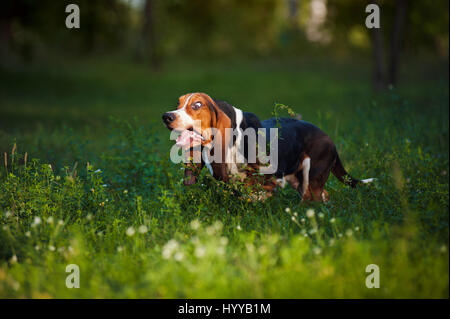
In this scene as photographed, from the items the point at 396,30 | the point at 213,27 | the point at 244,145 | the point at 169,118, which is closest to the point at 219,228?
the point at 244,145

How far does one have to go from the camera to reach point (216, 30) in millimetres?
29281

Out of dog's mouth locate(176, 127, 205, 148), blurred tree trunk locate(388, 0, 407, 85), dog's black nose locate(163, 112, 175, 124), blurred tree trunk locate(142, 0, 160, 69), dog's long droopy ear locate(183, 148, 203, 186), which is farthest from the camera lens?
blurred tree trunk locate(142, 0, 160, 69)

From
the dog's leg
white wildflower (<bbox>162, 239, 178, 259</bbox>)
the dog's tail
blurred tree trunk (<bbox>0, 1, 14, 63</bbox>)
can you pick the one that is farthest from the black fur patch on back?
blurred tree trunk (<bbox>0, 1, 14, 63</bbox>)

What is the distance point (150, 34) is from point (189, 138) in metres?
19.0

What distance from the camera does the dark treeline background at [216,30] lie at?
20125mm

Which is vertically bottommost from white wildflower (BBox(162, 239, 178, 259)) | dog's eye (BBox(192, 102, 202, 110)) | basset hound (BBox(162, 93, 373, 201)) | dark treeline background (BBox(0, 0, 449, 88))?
white wildflower (BBox(162, 239, 178, 259))

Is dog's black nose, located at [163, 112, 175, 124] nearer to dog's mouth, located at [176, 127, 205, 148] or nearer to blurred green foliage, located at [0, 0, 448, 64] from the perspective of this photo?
dog's mouth, located at [176, 127, 205, 148]

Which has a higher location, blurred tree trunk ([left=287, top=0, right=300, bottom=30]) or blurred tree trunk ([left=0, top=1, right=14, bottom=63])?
blurred tree trunk ([left=287, top=0, right=300, bottom=30])

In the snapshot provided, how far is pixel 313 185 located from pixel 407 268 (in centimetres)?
171

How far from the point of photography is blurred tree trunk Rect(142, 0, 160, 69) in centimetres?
2155

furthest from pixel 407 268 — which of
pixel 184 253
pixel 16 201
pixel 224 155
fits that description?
pixel 16 201

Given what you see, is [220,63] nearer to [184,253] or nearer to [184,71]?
[184,71]

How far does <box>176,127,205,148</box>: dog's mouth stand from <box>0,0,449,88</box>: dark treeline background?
1230cm

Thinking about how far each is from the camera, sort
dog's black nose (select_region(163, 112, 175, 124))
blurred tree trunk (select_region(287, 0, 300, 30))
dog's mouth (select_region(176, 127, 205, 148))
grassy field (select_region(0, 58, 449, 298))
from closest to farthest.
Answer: grassy field (select_region(0, 58, 449, 298)) → dog's black nose (select_region(163, 112, 175, 124)) → dog's mouth (select_region(176, 127, 205, 148)) → blurred tree trunk (select_region(287, 0, 300, 30))
